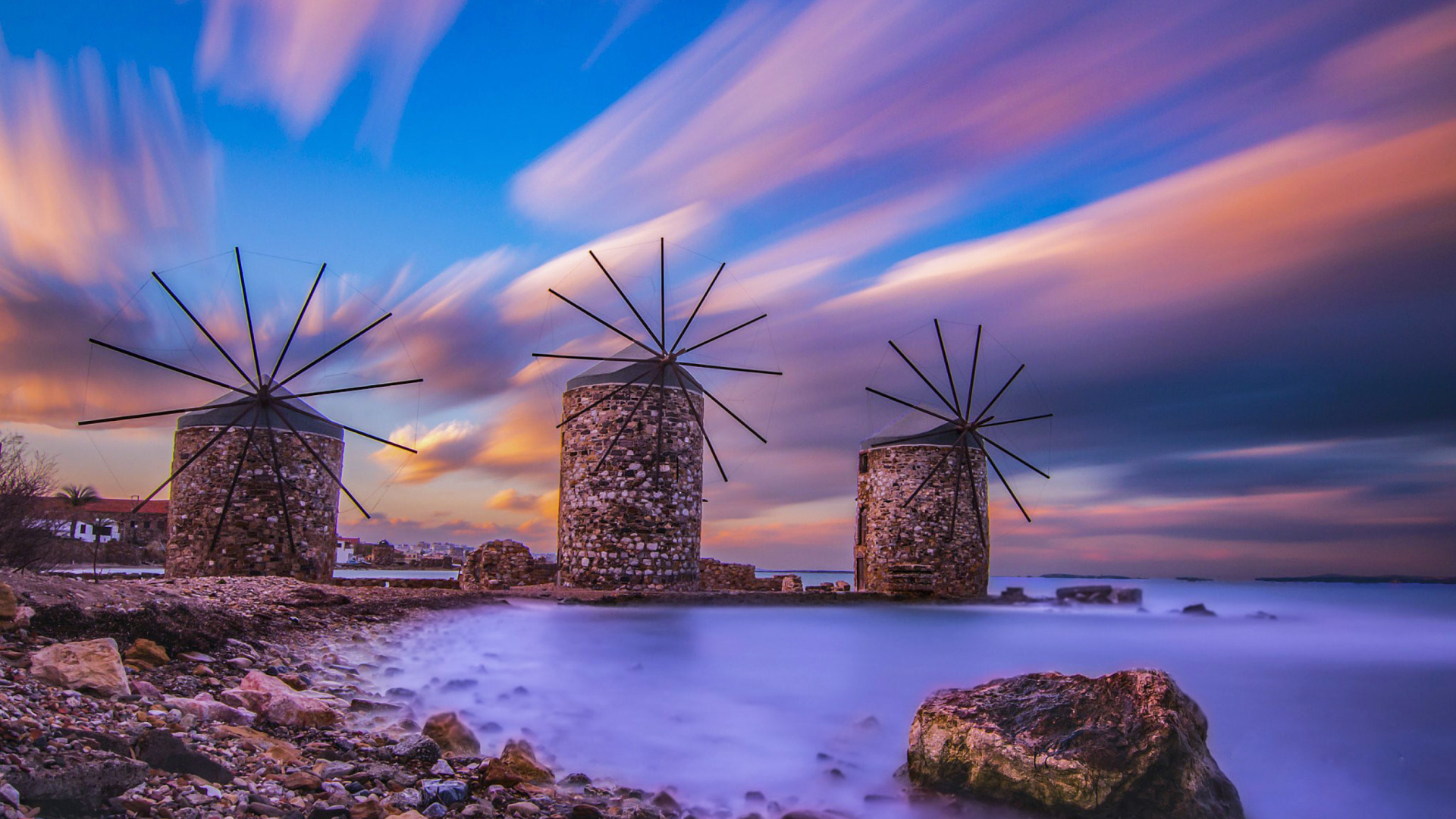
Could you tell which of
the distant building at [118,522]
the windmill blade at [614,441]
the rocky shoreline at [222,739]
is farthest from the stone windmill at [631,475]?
the distant building at [118,522]

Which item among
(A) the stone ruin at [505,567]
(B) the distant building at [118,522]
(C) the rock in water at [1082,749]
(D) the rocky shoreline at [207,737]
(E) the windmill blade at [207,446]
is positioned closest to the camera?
(D) the rocky shoreline at [207,737]

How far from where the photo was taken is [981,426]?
21.1 metres

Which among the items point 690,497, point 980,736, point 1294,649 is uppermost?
point 690,497

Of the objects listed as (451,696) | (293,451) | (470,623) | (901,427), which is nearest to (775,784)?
(451,696)

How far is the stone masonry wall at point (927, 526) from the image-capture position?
20109mm

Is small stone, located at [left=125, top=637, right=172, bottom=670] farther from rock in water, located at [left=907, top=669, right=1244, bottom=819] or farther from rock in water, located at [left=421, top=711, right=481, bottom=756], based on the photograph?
rock in water, located at [left=907, top=669, right=1244, bottom=819]

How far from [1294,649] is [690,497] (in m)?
10.6

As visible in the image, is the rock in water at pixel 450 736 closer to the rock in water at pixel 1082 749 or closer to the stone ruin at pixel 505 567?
the rock in water at pixel 1082 749

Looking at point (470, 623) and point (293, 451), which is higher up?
point (293, 451)

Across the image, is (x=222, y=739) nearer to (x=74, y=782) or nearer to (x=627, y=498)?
(x=74, y=782)

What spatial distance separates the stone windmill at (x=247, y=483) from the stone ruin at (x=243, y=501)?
0.05 ft

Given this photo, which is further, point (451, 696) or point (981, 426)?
point (981, 426)

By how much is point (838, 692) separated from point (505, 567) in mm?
11507

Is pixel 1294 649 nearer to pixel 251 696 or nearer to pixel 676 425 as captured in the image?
pixel 676 425
